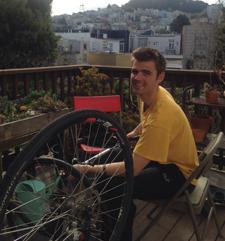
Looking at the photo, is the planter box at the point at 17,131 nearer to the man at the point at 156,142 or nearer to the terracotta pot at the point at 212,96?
the man at the point at 156,142

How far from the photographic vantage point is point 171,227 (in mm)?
2514

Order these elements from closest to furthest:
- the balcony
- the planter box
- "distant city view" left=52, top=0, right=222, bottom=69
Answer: the planter box, the balcony, "distant city view" left=52, top=0, right=222, bottom=69

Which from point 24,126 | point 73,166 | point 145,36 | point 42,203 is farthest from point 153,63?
point 145,36

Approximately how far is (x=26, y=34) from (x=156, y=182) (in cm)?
2277

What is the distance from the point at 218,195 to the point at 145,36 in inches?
2663

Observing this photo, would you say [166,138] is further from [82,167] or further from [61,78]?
[61,78]

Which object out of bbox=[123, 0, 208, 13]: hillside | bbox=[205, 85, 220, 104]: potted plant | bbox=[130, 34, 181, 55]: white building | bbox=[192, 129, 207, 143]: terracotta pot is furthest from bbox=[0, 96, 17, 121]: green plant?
bbox=[123, 0, 208, 13]: hillside

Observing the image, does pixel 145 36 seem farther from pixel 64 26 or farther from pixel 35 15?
pixel 35 15

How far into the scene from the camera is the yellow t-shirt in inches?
70.9

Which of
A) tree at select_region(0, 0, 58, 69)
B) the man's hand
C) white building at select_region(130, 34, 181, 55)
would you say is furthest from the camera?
white building at select_region(130, 34, 181, 55)

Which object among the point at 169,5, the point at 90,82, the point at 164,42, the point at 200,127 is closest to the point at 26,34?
the point at 90,82

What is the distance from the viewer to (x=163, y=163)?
1923mm

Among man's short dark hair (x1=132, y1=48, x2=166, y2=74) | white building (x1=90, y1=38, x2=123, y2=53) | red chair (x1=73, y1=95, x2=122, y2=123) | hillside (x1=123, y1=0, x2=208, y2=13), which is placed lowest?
white building (x1=90, y1=38, x2=123, y2=53)

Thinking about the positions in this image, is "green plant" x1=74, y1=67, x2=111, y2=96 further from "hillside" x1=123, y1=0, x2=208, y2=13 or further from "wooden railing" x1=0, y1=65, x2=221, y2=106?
"hillside" x1=123, y1=0, x2=208, y2=13
